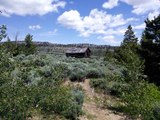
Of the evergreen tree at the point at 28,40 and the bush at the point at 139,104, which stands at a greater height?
the evergreen tree at the point at 28,40

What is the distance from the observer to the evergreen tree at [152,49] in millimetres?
38750

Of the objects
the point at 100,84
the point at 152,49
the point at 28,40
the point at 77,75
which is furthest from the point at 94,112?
the point at 28,40

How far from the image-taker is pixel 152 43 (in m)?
40.6

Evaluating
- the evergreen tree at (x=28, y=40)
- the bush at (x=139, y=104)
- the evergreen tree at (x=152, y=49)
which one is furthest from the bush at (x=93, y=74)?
the evergreen tree at (x=28, y=40)

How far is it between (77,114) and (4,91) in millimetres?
7828

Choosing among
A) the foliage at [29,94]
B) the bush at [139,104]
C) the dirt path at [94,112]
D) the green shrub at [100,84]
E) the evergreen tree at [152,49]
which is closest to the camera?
the foliage at [29,94]

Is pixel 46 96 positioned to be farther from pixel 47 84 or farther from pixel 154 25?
pixel 154 25

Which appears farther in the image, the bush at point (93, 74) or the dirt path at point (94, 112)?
the bush at point (93, 74)

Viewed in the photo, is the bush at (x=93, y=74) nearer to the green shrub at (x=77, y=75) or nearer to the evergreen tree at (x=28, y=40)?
the green shrub at (x=77, y=75)

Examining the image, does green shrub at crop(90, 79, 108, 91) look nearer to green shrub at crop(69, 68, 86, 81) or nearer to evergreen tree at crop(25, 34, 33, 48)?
green shrub at crop(69, 68, 86, 81)

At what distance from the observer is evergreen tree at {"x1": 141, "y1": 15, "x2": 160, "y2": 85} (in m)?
38.8

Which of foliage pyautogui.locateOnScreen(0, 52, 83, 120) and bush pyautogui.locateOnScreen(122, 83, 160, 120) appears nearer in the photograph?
foliage pyautogui.locateOnScreen(0, 52, 83, 120)

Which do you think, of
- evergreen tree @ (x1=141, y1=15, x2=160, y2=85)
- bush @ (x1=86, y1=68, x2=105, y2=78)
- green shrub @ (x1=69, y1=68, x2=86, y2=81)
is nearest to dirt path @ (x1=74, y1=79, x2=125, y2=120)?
green shrub @ (x1=69, y1=68, x2=86, y2=81)

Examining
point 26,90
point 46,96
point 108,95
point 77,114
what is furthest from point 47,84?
point 108,95
